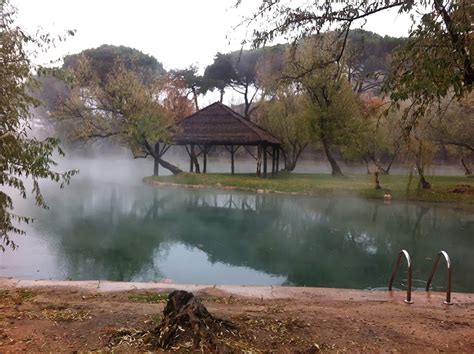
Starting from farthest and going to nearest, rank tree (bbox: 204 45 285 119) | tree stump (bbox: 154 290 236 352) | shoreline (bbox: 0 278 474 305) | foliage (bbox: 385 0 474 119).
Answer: tree (bbox: 204 45 285 119) → shoreline (bbox: 0 278 474 305) → foliage (bbox: 385 0 474 119) → tree stump (bbox: 154 290 236 352)

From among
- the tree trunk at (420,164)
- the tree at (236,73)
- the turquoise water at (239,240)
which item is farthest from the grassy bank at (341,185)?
the tree at (236,73)

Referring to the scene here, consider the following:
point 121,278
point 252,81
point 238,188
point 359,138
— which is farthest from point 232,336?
point 252,81

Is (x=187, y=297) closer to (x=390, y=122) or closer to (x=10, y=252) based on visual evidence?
(x=10, y=252)

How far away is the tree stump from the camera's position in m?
3.02

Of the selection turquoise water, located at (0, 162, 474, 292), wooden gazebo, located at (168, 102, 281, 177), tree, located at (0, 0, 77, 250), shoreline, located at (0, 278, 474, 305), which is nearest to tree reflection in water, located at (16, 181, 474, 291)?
turquoise water, located at (0, 162, 474, 292)

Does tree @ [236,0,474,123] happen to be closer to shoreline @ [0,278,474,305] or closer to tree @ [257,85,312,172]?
shoreline @ [0,278,474,305]

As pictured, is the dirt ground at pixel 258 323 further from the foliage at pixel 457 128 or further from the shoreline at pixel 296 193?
the foliage at pixel 457 128

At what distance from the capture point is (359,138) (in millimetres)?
21406

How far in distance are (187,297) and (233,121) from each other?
19.9 m

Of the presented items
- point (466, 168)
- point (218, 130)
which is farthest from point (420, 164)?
point (218, 130)

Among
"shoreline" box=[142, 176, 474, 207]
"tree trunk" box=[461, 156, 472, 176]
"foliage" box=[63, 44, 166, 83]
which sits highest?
"foliage" box=[63, 44, 166, 83]

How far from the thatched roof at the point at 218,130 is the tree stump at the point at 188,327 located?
1840 centimetres

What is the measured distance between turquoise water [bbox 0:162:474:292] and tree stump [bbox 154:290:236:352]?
3.89 m

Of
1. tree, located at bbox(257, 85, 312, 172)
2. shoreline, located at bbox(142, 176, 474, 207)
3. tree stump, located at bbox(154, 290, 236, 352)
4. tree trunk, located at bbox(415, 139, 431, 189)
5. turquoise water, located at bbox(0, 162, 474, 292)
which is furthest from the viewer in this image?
tree, located at bbox(257, 85, 312, 172)
